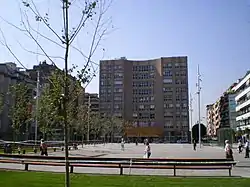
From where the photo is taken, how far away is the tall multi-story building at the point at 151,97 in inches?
6275

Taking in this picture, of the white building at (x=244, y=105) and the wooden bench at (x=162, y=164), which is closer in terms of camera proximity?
the wooden bench at (x=162, y=164)

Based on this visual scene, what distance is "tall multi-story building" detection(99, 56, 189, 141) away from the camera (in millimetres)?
159375

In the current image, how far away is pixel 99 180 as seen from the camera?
51.0 ft

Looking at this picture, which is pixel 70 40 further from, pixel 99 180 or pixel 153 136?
pixel 153 136

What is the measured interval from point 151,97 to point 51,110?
154 metres

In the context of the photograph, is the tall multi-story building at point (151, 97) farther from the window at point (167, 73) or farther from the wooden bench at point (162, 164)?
the wooden bench at point (162, 164)

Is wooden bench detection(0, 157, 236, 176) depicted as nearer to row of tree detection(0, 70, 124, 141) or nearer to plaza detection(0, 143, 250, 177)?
plaza detection(0, 143, 250, 177)

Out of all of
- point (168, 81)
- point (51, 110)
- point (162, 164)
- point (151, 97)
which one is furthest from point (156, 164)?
point (151, 97)

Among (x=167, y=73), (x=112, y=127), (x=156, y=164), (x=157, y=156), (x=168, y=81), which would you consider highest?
(x=167, y=73)

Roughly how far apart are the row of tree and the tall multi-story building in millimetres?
19313

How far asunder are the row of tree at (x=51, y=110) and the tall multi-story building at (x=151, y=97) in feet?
63.4

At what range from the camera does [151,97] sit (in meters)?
167

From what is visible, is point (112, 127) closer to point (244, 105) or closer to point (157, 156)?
point (244, 105)

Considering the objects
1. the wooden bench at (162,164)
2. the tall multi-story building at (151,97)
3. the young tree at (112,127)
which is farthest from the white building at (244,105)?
the wooden bench at (162,164)
